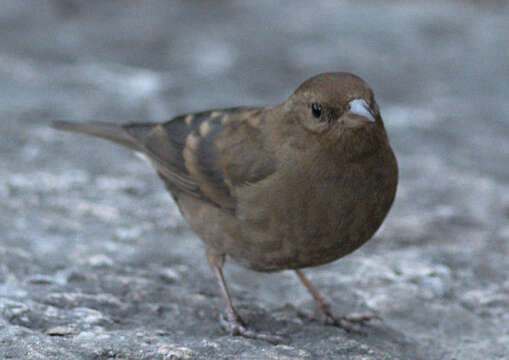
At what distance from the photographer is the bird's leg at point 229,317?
3.76m

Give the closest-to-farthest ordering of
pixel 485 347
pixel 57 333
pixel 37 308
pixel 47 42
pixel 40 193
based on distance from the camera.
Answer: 1. pixel 57 333
2. pixel 37 308
3. pixel 485 347
4. pixel 40 193
5. pixel 47 42

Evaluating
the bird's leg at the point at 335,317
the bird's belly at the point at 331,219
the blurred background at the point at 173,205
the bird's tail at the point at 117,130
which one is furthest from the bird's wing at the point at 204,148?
the bird's leg at the point at 335,317

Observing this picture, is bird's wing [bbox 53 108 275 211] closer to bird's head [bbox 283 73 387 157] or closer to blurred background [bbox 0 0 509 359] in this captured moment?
bird's head [bbox 283 73 387 157]

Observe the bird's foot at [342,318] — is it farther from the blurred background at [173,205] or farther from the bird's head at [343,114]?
the bird's head at [343,114]

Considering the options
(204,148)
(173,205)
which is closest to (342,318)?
(204,148)

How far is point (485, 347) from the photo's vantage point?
393 centimetres

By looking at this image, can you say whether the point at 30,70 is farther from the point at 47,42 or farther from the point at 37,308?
the point at 37,308

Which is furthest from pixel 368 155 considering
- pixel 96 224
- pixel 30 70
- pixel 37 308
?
pixel 30 70

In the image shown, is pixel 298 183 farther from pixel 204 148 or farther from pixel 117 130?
pixel 117 130

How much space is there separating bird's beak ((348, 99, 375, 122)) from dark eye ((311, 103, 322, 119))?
0.20m

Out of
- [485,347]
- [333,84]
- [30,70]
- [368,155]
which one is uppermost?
[30,70]

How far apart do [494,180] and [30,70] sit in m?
4.48

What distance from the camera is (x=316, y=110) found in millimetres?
3621

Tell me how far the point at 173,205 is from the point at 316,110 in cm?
223
